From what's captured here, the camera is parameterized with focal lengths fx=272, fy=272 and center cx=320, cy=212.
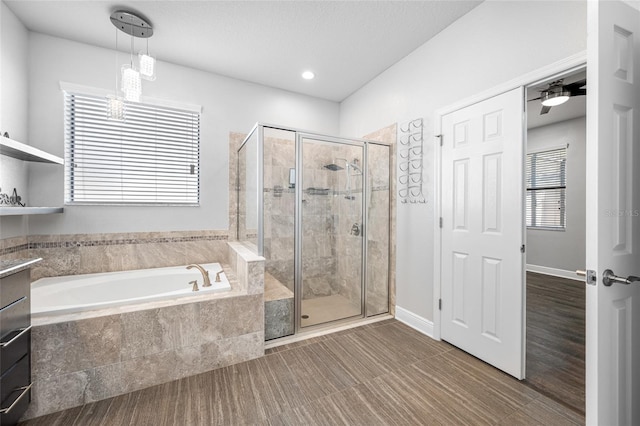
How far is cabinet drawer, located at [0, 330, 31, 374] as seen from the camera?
1295mm

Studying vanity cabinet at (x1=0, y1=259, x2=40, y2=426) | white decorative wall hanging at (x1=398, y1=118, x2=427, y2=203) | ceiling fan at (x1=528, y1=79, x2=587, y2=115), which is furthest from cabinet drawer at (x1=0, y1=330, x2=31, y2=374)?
ceiling fan at (x1=528, y1=79, x2=587, y2=115)

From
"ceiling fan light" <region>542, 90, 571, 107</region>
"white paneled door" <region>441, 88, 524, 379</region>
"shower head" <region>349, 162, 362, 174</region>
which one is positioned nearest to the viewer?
"white paneled door" <region>441, 88, 524, 379</region>

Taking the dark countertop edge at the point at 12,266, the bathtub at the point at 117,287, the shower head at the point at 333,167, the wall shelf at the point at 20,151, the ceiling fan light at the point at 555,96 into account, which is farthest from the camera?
the shower head at the point at 333,167

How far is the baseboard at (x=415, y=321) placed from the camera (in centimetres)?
251

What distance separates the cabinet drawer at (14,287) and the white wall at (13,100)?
1.10 m

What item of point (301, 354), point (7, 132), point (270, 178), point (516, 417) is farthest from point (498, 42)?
point (7, 132)

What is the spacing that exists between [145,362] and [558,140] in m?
6.38

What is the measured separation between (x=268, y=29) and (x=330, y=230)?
1917 millimetres

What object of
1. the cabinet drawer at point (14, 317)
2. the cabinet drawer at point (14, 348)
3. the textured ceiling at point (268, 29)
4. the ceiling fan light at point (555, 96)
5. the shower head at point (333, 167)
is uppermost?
the textured ceiling at point (268, 29)

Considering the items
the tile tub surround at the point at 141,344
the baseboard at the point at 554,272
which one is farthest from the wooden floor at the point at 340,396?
the baseboard at the point at 554,272

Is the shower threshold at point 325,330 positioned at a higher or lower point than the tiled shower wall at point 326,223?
lower

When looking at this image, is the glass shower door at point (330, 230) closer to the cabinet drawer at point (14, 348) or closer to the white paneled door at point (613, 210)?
the cabinet drawer at point (14, 348)

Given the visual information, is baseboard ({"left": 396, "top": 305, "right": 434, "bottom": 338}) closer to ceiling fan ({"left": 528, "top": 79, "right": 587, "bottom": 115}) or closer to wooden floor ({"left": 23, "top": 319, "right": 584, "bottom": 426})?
wooden floor ({"left": 23, "top": 319, "right": 584, "bottom": 426})

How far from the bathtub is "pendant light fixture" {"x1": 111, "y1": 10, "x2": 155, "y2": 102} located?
1520mm
